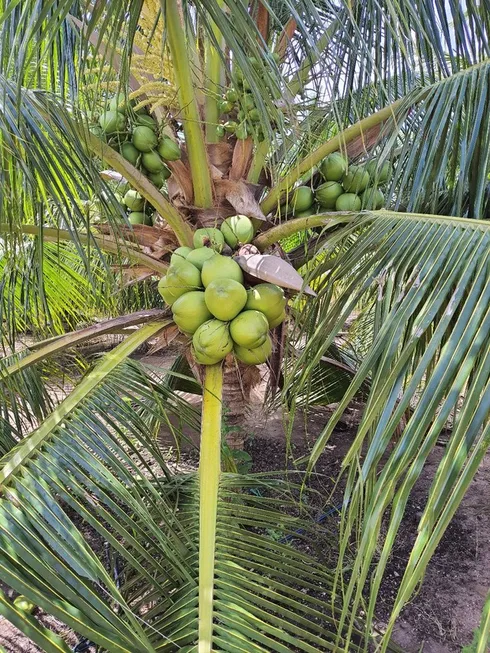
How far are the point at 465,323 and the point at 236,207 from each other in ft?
3.24

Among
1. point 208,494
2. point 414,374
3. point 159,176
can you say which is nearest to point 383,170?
point 159,176

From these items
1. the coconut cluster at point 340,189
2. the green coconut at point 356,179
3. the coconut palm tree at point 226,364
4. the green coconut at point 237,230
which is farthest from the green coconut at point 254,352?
the green coconut at point 356,179

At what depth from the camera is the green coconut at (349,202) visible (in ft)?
5.25

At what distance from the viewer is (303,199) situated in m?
1.65

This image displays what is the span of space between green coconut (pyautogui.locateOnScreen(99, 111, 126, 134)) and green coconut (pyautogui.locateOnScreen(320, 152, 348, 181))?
66cm

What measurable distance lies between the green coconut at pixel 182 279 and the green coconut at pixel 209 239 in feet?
0.49

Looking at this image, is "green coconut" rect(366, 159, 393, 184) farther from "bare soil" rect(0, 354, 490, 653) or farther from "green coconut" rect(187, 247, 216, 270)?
"bare soil" rect(0, 354, 490, 653)

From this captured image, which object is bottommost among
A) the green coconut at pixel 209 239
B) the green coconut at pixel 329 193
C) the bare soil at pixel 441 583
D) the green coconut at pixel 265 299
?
the bare soil at pixel 441 583

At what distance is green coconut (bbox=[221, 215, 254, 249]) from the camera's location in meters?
1.47

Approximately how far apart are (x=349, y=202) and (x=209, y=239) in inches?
20.3

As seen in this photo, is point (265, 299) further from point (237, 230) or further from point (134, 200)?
point (134, 200)

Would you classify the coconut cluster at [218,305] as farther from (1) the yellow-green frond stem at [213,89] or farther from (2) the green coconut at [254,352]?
(1) the yellow-green frond stem at [213,89]

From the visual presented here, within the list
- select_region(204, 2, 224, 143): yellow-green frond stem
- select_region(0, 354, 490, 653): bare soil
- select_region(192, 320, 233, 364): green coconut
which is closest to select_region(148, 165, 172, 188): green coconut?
select_region(204, 2, 224, 143): yellow-green frond stem

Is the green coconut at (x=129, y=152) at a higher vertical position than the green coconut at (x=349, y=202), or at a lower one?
higher
